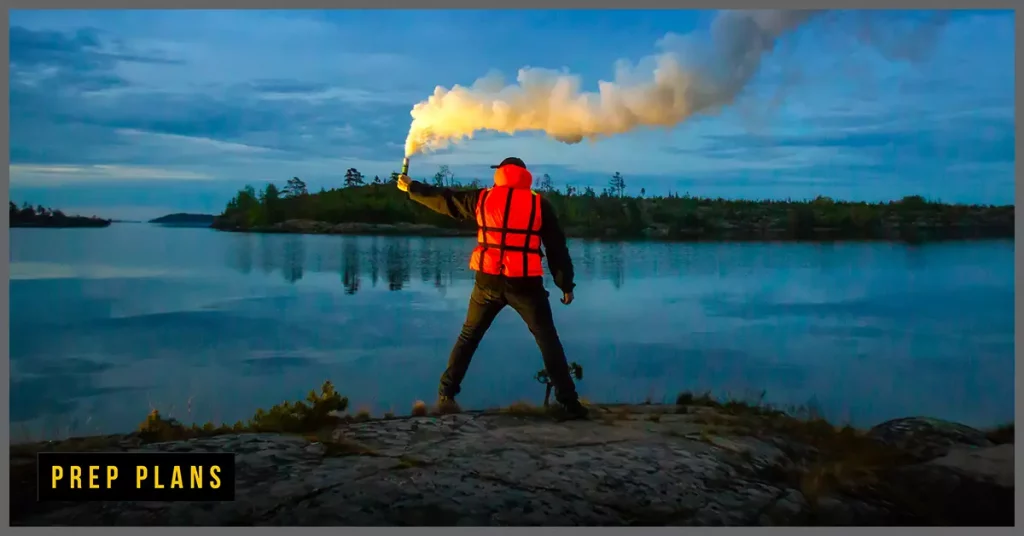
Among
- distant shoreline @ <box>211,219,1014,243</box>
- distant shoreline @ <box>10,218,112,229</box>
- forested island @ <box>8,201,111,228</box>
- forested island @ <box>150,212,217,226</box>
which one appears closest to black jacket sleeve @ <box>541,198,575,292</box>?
distant shoreline @ <box>211,219,1014,243</box>

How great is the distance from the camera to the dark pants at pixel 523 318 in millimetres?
5145

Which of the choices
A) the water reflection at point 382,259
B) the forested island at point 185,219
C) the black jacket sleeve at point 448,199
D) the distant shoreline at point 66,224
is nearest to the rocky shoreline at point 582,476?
the water reflection at point 382,259

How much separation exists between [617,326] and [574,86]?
1810 millimetres

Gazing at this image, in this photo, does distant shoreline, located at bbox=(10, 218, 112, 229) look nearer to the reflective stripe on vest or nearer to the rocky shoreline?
the rocky shoreline

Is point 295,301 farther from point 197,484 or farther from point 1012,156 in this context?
point 1012,156

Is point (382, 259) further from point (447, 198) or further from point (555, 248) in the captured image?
point (555, 248)

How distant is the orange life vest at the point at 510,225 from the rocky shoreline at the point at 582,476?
3.54 ft

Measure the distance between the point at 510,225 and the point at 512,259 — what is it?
0.23 m

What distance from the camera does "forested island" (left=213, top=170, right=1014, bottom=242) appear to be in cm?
581

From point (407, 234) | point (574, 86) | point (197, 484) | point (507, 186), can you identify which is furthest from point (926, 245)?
point (197, 484)

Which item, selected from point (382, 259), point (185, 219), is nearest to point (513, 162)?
point (382, 259)

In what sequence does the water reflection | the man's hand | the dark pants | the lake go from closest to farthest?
1. the dark pants
2. the man's hand
3. the lake
4. the water reflection

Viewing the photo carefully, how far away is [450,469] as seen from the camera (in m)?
4.54

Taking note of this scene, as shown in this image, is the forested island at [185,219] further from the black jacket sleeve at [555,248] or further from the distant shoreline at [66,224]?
the black jacket sleeve at [555,248]
